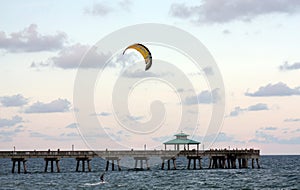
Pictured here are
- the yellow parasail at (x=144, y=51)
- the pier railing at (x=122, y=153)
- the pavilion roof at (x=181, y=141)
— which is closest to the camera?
the yellow parasail at (x=144, y=51)

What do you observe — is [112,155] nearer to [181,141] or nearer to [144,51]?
[181,141]

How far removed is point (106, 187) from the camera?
239 feet

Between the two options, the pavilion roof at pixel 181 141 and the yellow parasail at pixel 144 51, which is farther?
the pavilion roof at pixel 181 141

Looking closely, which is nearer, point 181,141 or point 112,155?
point 112,155

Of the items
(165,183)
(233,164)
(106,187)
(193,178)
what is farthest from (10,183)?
(233,164)

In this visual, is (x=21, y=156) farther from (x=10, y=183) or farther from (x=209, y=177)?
(x=209, y=177)

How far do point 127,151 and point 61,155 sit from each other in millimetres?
10969

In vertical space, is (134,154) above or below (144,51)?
below

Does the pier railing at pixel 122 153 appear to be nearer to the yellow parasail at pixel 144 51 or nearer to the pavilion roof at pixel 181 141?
the pavilion roof at pixel 181 141

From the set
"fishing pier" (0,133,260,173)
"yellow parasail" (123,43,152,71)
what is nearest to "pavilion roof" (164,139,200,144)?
"fishing pier" (0,133,260,173)

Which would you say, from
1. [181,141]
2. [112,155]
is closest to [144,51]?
[112,155]

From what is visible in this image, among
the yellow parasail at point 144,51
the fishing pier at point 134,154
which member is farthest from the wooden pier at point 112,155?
the yellow parasail at point 144,51

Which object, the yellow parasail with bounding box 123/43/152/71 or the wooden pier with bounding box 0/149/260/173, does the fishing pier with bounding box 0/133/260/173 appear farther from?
the yellow parasail with bounding box 123/43/152/71

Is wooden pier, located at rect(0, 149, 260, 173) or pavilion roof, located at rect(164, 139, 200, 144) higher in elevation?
pavilion roof, located at rect(164, 139, 200, 144)
